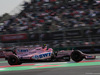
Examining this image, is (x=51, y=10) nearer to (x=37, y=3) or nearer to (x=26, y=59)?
(x=37, y=3)

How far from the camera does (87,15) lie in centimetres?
1920

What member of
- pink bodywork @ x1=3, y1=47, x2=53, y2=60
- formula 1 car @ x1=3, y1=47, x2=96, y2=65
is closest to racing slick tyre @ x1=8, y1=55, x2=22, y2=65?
formula 1 car @ x1=3, y1=47, x2=96, y2=65

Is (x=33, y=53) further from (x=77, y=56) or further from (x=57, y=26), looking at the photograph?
(x=57, y=26)

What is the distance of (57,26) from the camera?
19719 millimetres

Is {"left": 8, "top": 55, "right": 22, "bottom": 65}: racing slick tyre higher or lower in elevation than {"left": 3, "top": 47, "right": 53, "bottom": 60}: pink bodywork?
lower

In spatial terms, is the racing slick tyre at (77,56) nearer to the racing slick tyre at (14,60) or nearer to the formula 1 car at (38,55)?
the formula 1 car at (38,55)

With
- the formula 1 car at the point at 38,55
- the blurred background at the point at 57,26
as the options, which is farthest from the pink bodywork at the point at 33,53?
the blurred background at the point at 57,26

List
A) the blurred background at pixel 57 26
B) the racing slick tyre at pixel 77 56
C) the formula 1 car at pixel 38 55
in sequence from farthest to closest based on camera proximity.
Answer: the blurred background at pixel 57 26 → the formula 1 car at pixel 38 55 → the racing slick tyre at pixel 77 56

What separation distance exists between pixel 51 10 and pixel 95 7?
183 inches

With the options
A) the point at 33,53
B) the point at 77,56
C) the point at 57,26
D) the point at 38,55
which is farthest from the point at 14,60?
the point at 57,26

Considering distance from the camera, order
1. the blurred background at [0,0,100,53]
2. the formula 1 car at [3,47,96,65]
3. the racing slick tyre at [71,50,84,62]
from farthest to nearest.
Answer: the blurred background at [0,0,100,53], the formula 1 car at [3,47,96,65], the racing slick tyre at [71,50,84,62]

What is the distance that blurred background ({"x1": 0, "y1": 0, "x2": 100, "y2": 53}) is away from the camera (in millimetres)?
17984

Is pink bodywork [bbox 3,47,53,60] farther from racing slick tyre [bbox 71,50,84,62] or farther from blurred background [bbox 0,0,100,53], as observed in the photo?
blurred background [bbox 0,0,100,53]

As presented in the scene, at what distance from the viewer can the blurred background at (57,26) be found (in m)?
18.0
